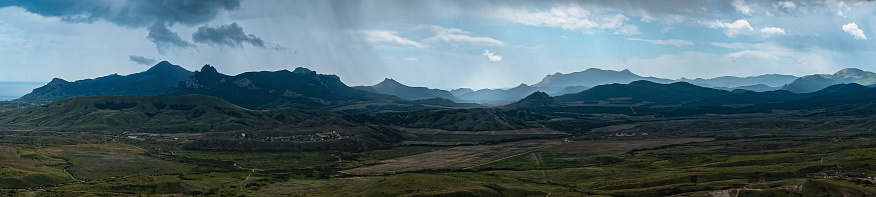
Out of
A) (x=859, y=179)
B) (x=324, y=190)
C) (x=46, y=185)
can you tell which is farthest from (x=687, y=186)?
(x=46, y=185)

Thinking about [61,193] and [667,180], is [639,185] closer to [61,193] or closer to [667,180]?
[667,180]

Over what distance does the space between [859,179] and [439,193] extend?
370ft

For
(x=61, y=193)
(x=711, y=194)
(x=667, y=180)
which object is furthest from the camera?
(x=667, y=180)

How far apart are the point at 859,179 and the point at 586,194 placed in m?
72.8

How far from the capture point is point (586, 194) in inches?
6939

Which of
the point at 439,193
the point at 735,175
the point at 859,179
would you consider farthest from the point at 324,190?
the point at 859,179

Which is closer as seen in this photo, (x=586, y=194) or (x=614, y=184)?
(x=586, y=194)

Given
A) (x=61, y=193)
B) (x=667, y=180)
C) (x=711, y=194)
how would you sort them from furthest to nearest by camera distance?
1. (x=667, y=180)
2. (x=61, y=193)
3. (x=711, y=194)

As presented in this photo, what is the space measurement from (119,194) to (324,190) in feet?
185

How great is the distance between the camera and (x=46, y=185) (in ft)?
641

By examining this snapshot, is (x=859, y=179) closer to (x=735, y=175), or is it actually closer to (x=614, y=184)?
(x=735, y=175)

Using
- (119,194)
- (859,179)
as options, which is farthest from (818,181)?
(119,194)

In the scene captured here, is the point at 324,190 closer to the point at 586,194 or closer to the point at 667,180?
the point at 586,194

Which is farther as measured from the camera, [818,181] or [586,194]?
[586,194]
